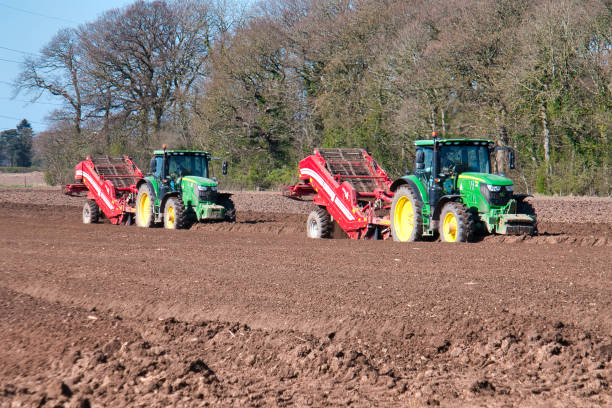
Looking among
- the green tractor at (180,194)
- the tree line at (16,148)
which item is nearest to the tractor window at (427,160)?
the green tractor at (180,194)

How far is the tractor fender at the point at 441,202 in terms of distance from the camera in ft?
39.8

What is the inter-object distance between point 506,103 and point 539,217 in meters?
7.57

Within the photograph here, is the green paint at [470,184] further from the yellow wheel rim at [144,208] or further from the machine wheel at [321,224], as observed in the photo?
the yellow wheel rim at [144,208]

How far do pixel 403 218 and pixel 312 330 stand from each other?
8.10 meters

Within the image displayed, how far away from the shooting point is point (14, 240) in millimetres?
13641

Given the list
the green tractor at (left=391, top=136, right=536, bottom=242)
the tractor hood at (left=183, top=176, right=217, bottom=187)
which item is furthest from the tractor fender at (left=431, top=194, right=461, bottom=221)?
the tractor hood at (left=183, top=176, right=217, bottom=187)

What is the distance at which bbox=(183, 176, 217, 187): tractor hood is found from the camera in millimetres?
16938

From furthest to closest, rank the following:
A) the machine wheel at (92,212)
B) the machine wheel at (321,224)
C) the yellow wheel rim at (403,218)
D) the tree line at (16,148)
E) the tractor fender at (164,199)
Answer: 1. the tree line at (16,148)
2. the machine wheel at (92,212)
3. the tractor fender at (164,199)
4. the machine wheel at (321,224)
5. the yellow wheel rim at (403,218)

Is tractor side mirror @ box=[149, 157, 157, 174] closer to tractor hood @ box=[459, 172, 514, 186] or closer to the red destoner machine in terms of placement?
the red destoner machine

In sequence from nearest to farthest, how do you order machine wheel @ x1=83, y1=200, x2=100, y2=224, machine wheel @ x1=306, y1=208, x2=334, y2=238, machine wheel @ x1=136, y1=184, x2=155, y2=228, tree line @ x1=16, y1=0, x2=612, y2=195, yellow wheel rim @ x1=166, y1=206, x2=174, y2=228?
machine wheel @ x1=306, y1=208, x2=334, y2=238 < yellow wheel rim @ x1=166, y1=206, x2=174, y2=228 < machine wheel @ x1=136, y1=184, x2=155, y2=228 < machine wheel @ x1=83, y1=200, x2=100, y2=224 < tree line @ x1=16, y1=0, x2=612, y2=195

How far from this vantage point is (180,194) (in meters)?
17.8

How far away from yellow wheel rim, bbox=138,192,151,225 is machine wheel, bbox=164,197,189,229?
4.27 ft

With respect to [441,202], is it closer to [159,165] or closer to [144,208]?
[159,165]

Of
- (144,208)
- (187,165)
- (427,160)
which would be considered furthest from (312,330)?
(144,208)
